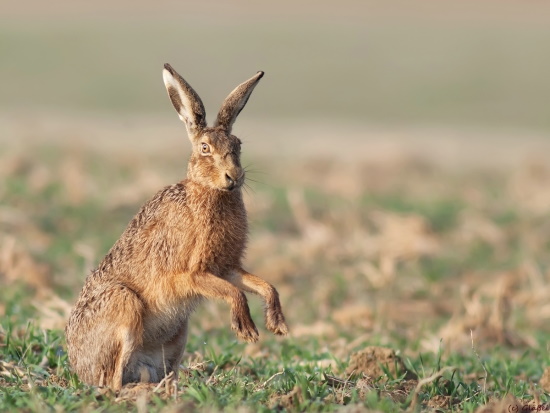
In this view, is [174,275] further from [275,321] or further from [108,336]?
[275,321]

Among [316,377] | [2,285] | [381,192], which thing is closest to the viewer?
[316,377]

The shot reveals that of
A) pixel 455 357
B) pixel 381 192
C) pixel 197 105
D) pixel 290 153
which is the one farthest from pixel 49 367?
pixel 290 153

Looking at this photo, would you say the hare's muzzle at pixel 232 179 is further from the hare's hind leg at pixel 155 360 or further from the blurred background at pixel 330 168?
the blurred background at pixel 330 168

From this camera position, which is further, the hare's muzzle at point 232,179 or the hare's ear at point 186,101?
the hare's ear at point 186,101

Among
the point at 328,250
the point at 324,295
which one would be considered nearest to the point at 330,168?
the point at 328,250

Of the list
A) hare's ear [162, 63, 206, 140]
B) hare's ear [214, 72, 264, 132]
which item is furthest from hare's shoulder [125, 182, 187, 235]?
hare's ear [214, 72, 264, 132]

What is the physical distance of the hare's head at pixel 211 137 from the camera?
21.8ft

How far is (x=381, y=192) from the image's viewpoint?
17312 millimetres

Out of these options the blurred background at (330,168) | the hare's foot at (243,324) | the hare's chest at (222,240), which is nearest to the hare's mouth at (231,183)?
the hare's chest at (222,240)

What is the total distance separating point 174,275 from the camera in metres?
6.65

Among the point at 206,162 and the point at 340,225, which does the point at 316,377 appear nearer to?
the point at 206,162

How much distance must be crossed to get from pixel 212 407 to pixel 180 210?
5.59ft

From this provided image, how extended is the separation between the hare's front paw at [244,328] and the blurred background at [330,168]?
1998 millimetres

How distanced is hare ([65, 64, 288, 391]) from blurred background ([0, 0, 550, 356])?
187cm
